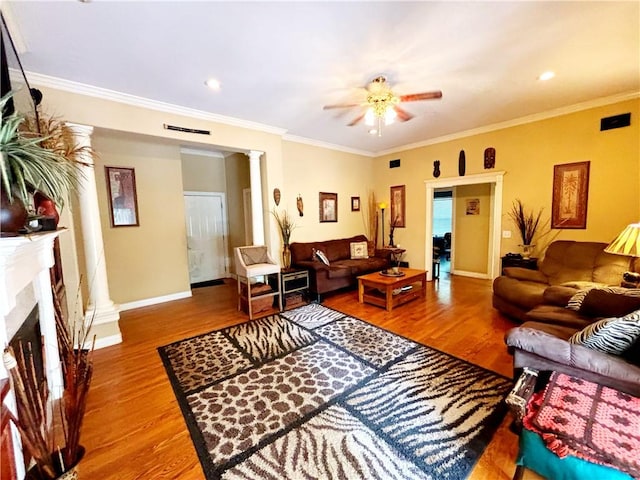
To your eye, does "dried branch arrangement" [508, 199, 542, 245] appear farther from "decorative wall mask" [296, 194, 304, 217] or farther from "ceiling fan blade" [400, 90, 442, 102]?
"decorative wall mask" [296, 194, 304, 217]

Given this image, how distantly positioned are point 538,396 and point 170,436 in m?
2.32

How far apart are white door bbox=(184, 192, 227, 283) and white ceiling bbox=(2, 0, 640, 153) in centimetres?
255

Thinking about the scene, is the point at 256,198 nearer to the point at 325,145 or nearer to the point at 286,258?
the point at 286,258

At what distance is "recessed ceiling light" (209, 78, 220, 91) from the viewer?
9.09 ft

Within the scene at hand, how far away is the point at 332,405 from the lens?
1.99m

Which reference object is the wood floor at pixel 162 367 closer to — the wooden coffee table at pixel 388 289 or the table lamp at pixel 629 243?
the wooden coffee table at pixel 388 289

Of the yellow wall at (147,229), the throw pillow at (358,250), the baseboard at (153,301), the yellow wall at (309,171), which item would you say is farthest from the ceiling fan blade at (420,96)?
the baseboard at (153,301)

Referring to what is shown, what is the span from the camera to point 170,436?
1753 mm

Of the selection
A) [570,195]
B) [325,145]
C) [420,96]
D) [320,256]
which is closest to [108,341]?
[320,256]

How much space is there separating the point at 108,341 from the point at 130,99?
2.85 m

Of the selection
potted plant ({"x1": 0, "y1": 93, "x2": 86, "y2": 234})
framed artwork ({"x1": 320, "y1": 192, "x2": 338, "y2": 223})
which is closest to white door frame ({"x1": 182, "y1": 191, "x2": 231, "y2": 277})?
framed artwork ({"x1": 320, "y1": 192, "x2": 338, "y2": 223})

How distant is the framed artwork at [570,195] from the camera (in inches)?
149

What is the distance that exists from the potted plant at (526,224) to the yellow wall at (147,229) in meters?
5.86

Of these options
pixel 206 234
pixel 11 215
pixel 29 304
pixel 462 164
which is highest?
pixel 462 164
